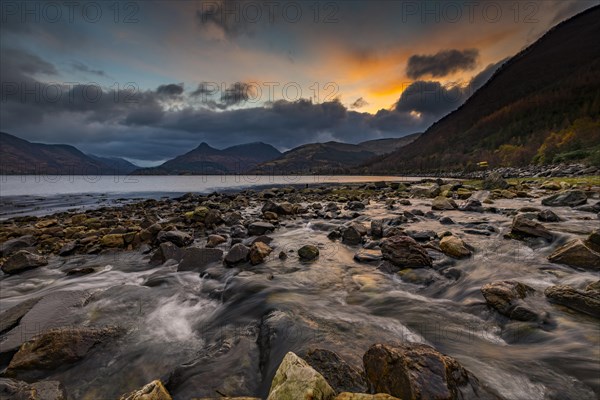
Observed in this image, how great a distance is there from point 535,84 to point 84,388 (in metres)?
164

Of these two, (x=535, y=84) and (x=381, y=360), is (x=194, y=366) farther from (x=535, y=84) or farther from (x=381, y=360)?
(x=535, y=84)

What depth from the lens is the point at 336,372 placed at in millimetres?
3271

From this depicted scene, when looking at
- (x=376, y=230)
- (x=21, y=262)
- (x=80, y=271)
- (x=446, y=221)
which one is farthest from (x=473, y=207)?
(x=21, y=262)

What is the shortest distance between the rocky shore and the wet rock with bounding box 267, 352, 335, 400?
12mm

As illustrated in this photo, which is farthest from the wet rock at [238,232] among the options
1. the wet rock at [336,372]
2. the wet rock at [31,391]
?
the wet rock at [336,372]

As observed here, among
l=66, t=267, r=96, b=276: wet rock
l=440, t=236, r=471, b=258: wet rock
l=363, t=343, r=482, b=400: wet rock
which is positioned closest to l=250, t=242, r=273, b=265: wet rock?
l=66, t=267, r=96, b=276: wet rock

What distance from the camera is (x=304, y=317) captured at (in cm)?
534

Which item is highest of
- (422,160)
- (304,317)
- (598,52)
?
(598,52)

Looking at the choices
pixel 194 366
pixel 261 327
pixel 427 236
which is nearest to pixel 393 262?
pixel 427 236

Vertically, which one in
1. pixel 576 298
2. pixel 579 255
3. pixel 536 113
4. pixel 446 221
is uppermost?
pixel 536 113

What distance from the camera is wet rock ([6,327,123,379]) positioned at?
4.16 meters

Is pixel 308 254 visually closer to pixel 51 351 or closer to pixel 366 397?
pixel 51 351

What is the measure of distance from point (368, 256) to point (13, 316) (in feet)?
29.3

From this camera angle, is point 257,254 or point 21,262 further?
point 21,262
